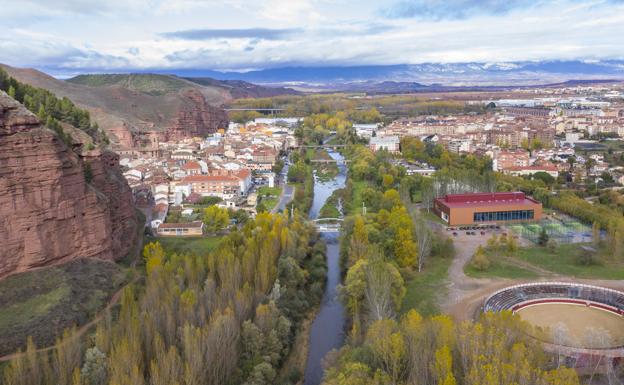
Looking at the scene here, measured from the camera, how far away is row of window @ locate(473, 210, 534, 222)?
4121 centimetres

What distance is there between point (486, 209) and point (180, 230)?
23371mm

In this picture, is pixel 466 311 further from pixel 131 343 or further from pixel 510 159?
pixel 510 159

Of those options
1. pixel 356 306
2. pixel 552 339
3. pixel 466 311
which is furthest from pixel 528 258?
pixel 356 306

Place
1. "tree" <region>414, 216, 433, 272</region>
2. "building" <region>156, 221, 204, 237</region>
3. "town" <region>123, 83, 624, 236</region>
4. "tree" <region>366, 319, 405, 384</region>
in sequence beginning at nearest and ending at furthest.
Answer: "tree" <region>366, 319, 405, 384</region>
"tree" <region>414, 216, 433, 272</region>
"building" <region>156, 221, 204, 237</region>
"town" <region>123, 83, 624, 236</region>

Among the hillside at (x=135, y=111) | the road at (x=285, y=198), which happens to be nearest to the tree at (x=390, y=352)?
the road at (x=285, y=198)

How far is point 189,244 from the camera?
34.5m

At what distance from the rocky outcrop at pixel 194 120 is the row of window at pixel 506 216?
6181cm

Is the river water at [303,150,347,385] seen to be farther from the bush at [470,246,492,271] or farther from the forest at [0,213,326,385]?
the bush at [470,246,492,271]

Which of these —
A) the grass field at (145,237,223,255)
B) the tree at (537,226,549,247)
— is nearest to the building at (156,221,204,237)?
the grass field at (145,237,223,255)

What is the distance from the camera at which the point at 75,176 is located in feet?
77.7

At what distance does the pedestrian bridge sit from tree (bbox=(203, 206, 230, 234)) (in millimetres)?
6763

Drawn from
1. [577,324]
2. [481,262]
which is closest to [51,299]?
[481,262]

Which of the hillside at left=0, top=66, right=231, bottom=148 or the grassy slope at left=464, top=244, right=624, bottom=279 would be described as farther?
the hillside at left=0, top=66, right=231, bottom=148

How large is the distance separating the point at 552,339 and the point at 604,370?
2.23 meters
